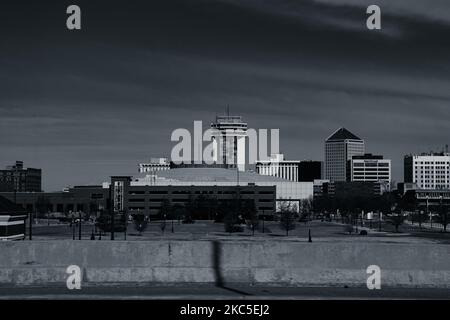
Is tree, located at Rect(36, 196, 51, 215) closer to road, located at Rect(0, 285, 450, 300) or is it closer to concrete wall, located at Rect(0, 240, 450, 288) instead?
concrete wall, located at Rect(0, 240, 450, 288)

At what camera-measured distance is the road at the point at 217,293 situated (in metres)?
23.0

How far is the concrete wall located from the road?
47 cm

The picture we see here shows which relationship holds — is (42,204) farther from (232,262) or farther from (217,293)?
(217,293)

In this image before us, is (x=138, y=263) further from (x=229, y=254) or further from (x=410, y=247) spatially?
(x=410, y=247)

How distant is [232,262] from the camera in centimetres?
2567

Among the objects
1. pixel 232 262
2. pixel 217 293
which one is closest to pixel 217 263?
pixel 232 262

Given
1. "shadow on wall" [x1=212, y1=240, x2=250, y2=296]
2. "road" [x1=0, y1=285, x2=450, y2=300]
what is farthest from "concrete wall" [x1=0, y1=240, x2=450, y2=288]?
"road" [x1=0, y1=285, x2=450, y2=300]

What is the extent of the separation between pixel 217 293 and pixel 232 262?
7.04ft

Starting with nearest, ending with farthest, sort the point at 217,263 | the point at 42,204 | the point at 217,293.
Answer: the point at 217,293, the point at 217,263, the point at 42,204

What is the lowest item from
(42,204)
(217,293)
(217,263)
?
(217,293)

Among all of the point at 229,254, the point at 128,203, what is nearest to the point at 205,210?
the point at 128,203
